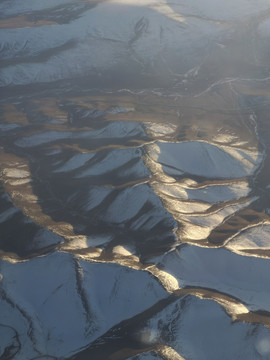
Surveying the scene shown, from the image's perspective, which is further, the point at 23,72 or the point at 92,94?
the point at 23,72

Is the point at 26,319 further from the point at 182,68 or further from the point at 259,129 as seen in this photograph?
the point at 182,68

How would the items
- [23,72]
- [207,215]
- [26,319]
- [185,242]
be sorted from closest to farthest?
1. [26,319]
2. [185,242]
3. [207,215]
4. [23,72]

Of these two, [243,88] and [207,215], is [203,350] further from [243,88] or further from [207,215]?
[243,88]

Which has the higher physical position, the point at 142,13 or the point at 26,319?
the point at 142,13

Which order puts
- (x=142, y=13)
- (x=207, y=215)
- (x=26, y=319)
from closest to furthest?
(x=26, y=319)
(x=207, y=215)
(x=142, y=13)

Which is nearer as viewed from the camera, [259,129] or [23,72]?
[259,129]

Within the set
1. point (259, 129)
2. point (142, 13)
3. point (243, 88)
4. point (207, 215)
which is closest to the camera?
point (207, 215)

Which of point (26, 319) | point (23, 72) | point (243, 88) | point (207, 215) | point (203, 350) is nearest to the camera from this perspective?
point (203, 350)

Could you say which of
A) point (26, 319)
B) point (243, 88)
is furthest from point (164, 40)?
point (26, 319)

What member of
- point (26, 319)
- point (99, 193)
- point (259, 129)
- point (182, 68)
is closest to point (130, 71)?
point (182, 68)
